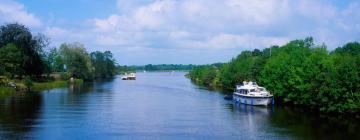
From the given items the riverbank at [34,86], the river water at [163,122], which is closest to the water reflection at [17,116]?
the river water at [163,122]

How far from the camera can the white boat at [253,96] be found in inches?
3135

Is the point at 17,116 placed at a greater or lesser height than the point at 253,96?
lesser

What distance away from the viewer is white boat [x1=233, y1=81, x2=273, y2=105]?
79.6m

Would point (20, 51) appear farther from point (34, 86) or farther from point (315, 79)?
point (315, 79)

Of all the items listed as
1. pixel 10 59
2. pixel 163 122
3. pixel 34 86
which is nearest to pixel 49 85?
pixel 34 86

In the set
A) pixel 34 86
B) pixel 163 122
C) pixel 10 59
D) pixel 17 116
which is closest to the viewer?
pixel 163 122

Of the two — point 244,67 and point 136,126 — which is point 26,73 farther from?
point 136,126

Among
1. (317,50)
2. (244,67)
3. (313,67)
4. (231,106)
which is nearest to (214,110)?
(231,106)

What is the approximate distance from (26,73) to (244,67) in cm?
5139

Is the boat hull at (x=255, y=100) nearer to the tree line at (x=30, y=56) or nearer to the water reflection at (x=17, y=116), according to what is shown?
the water reflection at (x=17, y=116)

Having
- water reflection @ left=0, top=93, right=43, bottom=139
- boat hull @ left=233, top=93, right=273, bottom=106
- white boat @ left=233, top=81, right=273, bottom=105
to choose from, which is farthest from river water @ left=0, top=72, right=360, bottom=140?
white boat @ left=233, top=81, right=273, bottom=105

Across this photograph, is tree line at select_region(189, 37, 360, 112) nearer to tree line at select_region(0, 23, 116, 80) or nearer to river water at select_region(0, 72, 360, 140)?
river water at select_region(0, 72, 360, 140)

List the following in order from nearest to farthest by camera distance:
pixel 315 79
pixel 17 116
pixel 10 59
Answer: pixel 17 116 → pixel 315 79 → pixel 10 59

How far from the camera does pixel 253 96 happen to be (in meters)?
80.9
